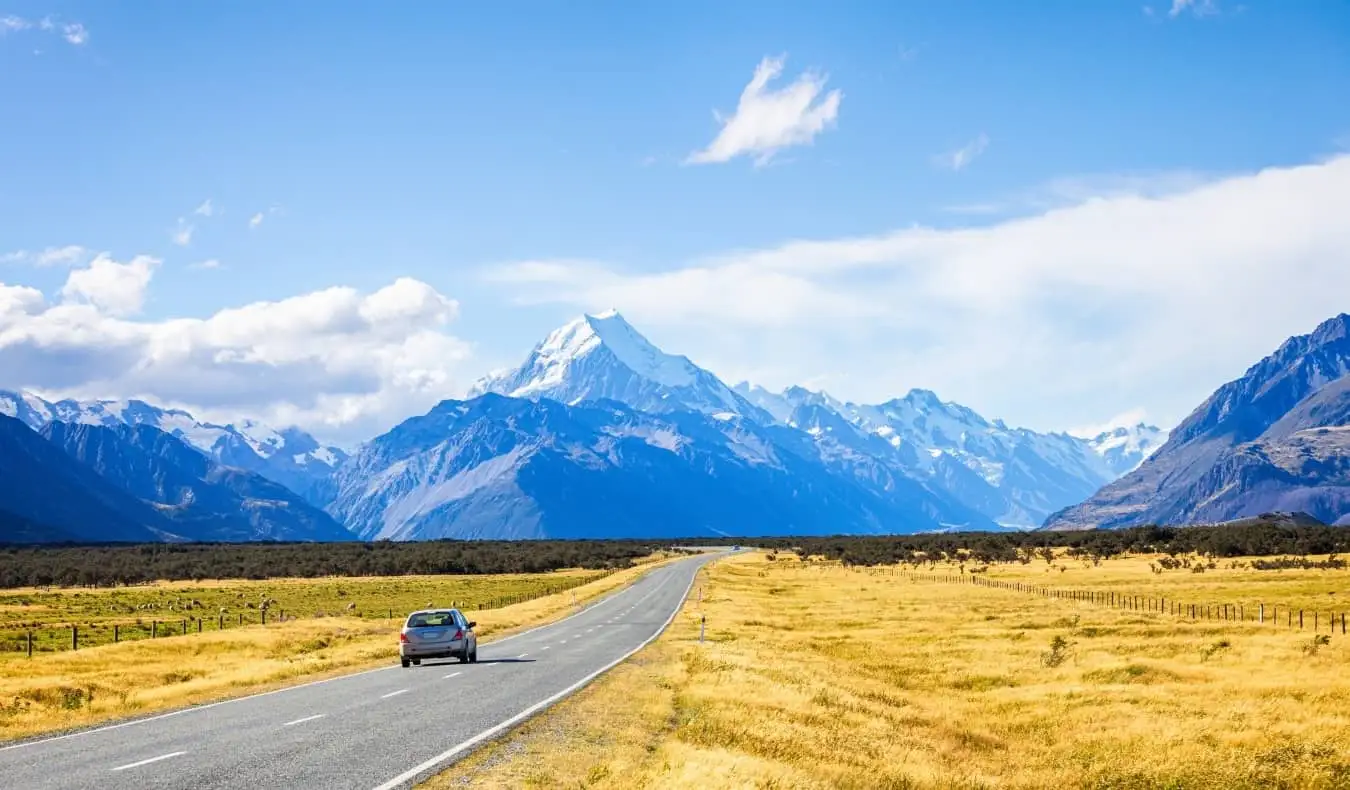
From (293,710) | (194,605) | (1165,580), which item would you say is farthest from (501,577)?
(293,710)

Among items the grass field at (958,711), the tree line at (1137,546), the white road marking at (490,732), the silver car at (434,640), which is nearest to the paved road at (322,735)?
the white road marking at (490,732)

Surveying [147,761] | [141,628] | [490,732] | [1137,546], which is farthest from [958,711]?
[1137,546]

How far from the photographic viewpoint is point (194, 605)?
104 m

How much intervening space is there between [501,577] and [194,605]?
207 feet

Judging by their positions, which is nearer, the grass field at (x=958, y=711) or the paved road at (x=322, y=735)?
the paved road at (x=322, y=735)

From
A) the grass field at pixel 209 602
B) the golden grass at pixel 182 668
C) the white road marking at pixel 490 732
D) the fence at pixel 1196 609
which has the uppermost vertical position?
the white road marking at pixel 490 732

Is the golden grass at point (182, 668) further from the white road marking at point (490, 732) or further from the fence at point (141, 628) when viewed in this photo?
the white road marking at point (490, 732)

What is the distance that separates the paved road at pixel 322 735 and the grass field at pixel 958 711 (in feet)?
4.10

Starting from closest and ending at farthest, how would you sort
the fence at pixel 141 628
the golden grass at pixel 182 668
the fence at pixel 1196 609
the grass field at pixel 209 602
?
the golden grass at pixel 182 668 → the fence at pixel 1196 609 → the fence at pixel 141 628 → the grass field at pixel 209 602

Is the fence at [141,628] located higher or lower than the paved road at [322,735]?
lower

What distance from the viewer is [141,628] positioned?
77.1m

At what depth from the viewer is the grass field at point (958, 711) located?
2097cm

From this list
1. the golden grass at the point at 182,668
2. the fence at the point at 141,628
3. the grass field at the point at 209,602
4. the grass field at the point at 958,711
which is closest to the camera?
the grass field at the point at 958,711

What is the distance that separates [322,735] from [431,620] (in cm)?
2010
